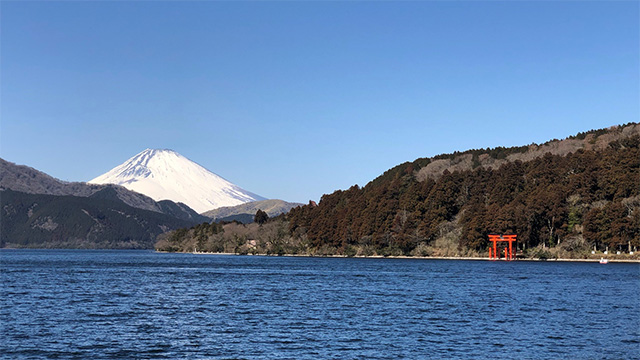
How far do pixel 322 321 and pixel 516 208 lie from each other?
107 metres

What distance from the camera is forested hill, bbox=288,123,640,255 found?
135 m

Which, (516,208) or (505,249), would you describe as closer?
(516,208)

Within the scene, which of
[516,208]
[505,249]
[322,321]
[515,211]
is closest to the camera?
[322,321]

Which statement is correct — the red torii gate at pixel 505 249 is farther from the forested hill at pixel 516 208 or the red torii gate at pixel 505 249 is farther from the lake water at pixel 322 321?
the lake water at pixel 322 321

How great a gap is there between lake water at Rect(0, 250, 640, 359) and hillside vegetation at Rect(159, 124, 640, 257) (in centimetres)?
6425

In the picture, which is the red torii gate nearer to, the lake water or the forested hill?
the forested hill

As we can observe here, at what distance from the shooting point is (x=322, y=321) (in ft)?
147

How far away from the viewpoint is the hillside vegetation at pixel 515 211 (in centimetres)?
13512

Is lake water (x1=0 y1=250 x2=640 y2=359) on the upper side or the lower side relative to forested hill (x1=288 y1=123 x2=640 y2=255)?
lower

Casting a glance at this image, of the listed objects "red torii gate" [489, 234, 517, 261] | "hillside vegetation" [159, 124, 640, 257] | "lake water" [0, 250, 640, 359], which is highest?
"hillside vegetation" [159, 124, 640, 257]

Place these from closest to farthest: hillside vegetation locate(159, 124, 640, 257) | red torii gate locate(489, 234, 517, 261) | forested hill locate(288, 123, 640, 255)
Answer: forested hill locate(288, 123, 640, 255) < hillside vegetation locate(159, 124, 640, 257) < red torii gate locate(489, 234, 517, 261)

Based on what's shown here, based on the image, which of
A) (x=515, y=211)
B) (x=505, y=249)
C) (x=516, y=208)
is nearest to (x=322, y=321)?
(x=515, y=211)

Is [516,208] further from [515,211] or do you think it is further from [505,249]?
[505,249]

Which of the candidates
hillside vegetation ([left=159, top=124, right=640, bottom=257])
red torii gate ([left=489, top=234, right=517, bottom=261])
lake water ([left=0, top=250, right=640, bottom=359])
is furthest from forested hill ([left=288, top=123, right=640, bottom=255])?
lake water ([left=0, top=250, right=640, bottom=359])
